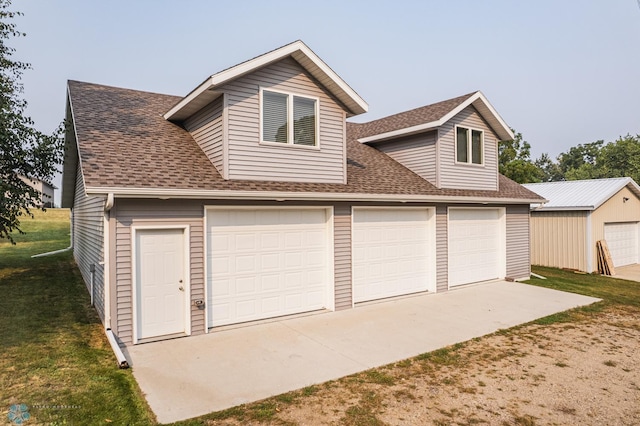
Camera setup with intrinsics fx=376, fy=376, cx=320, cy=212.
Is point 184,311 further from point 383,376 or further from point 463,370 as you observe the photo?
point 463,370

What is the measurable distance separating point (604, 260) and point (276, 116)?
51.5ft

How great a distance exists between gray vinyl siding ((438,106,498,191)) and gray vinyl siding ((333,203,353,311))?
4149 mm

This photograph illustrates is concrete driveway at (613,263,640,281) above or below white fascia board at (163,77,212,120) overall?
below

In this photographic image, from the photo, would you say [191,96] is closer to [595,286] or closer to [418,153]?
[418,153]

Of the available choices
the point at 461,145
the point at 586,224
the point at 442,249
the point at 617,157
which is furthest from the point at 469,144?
the point at 617,157

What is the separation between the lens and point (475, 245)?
1267 centimetres

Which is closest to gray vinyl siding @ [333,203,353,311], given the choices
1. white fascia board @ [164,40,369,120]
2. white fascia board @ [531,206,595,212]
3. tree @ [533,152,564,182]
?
white fascia board @ [164,40,369,120]

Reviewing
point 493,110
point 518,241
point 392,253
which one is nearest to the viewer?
point 392,253

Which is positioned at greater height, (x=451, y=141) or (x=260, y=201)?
(x=451, y=141)

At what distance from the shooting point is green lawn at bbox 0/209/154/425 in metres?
4.49

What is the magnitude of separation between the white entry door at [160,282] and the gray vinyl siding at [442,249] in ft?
24.4

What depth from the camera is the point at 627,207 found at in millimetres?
18016

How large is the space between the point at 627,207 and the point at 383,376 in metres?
18.7

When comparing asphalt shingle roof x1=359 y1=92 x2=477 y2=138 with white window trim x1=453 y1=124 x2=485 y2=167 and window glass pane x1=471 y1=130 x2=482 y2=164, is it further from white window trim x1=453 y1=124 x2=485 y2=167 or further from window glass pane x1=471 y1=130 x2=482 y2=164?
window glass pane x1=471 y1=130 x2=482 y2=164
